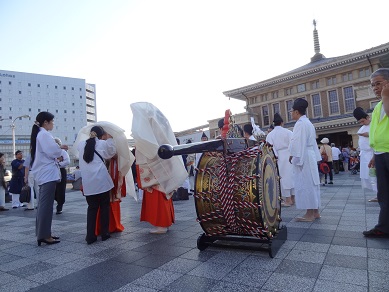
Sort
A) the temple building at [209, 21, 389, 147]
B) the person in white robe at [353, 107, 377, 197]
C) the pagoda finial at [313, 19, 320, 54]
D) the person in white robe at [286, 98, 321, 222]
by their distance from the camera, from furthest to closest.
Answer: the pagoda finial at [313, 19, 320, 54] < the temple building at [209, 21, 389, 147] < the person in white robe at [353, 107, 377, 197] < the person in white robe at [286, 98, 321, 222]

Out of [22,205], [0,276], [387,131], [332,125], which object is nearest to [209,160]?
[387,131]

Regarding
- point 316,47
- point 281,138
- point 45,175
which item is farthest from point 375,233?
point 316,47

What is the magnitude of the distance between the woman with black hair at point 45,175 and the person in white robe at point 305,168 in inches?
141

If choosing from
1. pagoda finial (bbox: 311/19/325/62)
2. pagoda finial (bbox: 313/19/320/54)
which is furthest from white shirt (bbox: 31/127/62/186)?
pagoda finial (bbox: 313/19/320/54)

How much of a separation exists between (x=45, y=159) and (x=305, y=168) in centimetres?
390

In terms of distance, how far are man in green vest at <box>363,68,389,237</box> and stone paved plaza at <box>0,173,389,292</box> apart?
182 millimetres

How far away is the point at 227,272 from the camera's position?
2609mm

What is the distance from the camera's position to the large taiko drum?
9.51ft

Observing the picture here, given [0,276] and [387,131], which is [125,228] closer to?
[0,276]

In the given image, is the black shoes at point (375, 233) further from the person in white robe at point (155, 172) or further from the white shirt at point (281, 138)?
the white shirt at point (281, 138)

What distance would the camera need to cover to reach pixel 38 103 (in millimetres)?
76188

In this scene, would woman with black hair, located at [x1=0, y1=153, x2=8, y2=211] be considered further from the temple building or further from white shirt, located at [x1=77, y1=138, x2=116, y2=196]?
the temple building

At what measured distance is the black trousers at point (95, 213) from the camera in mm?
3982

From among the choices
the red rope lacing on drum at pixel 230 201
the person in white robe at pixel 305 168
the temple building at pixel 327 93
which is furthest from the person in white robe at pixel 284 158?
the temple building at pixel 327 93
